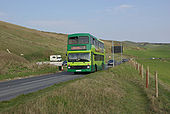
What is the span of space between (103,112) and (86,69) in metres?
16.6

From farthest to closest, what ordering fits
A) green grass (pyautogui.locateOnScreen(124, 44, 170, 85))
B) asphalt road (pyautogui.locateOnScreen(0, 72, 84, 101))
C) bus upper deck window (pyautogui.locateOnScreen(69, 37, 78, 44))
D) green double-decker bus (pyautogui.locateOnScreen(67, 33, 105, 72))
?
1. green grass (pyautogui.locateOnScreen(124, 44, 170, 85))
2. bus upper deck window (pyautogui.locateOnScreen(69, 37, 78, 44))
3. green double-decker bus (pyautogui.locateOnScreen(67, 33, 105, 72))
4. asphalt road (pyautogui.locateOnScreen(0, 72, 84, 101))

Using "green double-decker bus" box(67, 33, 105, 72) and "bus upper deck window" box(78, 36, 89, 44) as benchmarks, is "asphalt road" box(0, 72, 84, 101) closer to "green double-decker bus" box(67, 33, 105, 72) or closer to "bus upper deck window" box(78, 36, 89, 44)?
"green double-decker bus" box(67, 33, 105, 72)

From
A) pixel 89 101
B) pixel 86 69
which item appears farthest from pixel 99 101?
pixel 86 69

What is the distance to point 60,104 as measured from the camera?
7.98 m

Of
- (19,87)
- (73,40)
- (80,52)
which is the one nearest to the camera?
(19,87)

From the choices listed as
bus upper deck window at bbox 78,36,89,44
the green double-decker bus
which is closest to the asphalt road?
the green double-decker bus

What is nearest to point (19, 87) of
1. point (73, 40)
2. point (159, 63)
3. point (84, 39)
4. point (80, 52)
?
point (80, 52)

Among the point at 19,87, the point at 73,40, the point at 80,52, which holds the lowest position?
the point at 19,87

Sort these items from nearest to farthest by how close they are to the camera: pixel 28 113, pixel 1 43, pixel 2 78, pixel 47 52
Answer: pixel 28 113 → pixel 2 78 → pixel 1 43 → pixel 47 52

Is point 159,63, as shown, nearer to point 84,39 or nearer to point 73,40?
point 84,39

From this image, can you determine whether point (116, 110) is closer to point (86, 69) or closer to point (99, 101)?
point (99, 101)

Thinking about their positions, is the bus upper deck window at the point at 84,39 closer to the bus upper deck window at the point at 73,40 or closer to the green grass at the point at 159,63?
the bus upper deck window at the point at 73,40

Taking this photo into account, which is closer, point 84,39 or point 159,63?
point 84,39

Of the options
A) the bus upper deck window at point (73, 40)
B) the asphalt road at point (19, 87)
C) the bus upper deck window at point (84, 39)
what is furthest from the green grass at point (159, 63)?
the asphalt road at point (19, 87)
